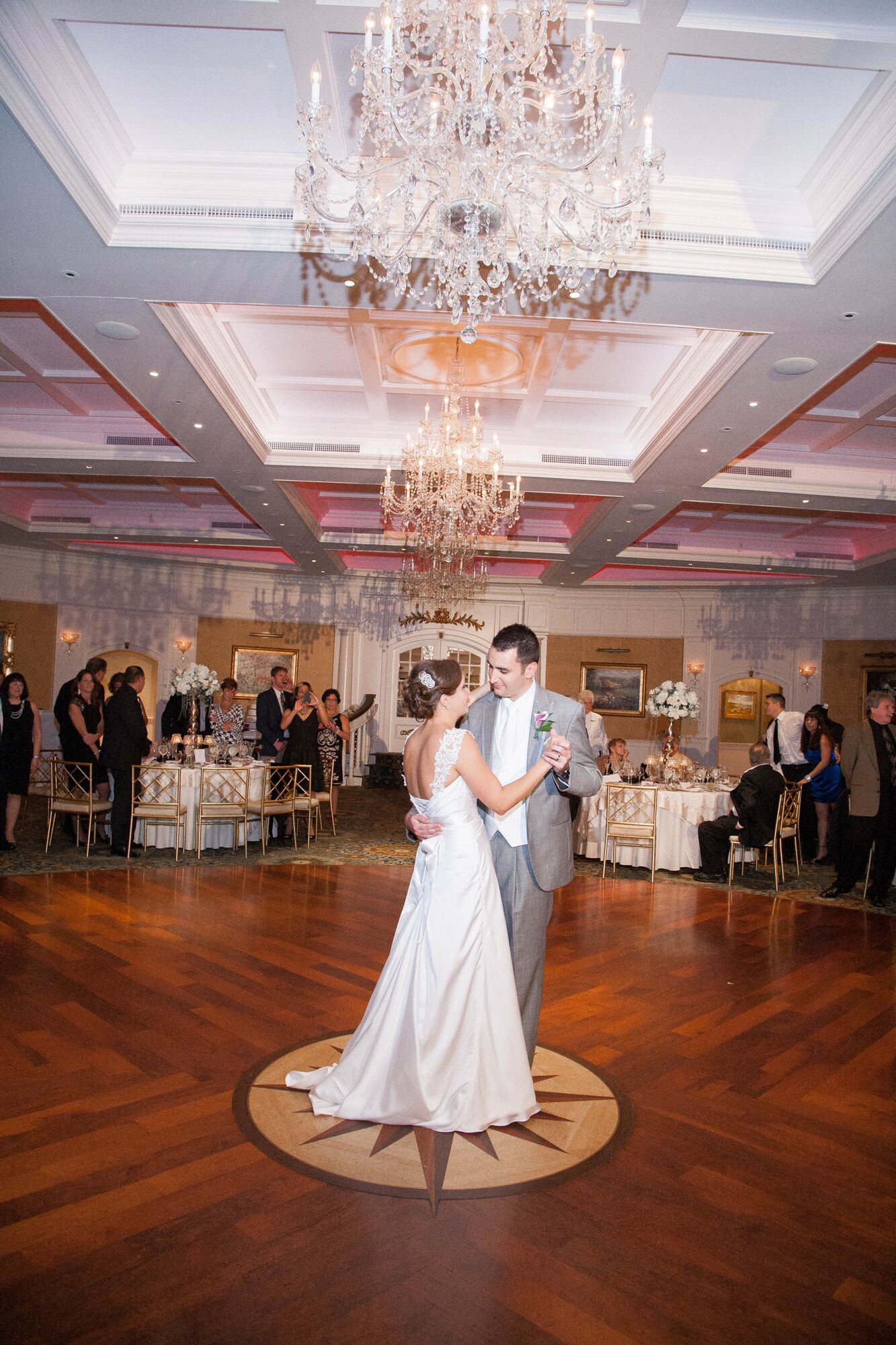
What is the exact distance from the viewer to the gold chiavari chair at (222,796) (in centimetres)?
791

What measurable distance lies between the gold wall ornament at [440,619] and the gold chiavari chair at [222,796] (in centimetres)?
437

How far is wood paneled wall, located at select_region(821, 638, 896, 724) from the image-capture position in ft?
45.0

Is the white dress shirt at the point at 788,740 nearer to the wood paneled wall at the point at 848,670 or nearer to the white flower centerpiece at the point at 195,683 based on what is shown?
the wood paneled wall at the point at 848,670

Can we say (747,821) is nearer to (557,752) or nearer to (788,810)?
(788,810)

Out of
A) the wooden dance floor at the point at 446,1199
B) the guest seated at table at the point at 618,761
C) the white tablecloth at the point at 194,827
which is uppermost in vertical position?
the guest seated at table at the point at 618,761

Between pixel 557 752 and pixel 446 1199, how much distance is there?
1382 mm

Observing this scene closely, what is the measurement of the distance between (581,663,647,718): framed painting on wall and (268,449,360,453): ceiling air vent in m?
7.96

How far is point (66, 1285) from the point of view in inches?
84.4

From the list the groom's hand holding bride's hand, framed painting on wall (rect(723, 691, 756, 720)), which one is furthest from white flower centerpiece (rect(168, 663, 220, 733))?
framed painting on wall (rect(723, 691, 756, 720))

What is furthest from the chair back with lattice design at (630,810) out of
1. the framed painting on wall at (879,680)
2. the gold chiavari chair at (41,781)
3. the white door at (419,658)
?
the white door at (419,658)

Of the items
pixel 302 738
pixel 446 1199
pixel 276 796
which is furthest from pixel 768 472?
pixel 446 1199

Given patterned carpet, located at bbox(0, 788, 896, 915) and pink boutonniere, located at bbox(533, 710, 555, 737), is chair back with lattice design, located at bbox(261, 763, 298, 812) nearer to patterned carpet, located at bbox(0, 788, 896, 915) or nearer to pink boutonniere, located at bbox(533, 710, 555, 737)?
patterned carpet, located at bbox(0, 788, 896, 915)

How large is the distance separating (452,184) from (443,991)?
10.4ft

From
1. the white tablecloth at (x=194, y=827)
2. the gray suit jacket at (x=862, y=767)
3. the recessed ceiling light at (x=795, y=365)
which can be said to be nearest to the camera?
the recessed ceiling light at (x=795, y=365)
